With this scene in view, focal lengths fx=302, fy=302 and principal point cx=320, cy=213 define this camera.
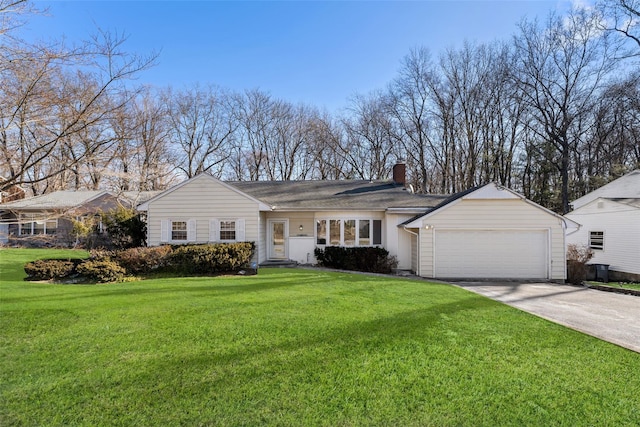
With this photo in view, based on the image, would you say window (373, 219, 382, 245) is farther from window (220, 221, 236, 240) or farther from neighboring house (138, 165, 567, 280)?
window (220, 221, 236, 240)

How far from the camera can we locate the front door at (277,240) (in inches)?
614

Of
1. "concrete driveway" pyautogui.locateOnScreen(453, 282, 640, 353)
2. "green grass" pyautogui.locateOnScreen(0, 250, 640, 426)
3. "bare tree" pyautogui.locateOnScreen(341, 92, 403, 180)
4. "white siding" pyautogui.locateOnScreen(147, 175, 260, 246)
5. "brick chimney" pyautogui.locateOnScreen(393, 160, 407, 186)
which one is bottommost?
"concrete driveway" pyautogui.locateOnScreen(453, 282, 640, 353)

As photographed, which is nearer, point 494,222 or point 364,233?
point 494,222

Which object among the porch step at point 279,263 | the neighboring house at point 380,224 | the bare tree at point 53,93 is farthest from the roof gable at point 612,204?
the bare tree at point 53,93

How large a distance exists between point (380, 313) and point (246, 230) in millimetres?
9445

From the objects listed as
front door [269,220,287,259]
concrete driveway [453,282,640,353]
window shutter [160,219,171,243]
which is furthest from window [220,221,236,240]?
concrete driveway [453,282,640,353]

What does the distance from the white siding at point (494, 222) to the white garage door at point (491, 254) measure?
22 cm

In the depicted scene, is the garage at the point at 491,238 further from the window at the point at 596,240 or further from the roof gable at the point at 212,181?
the window at the point at 596,240

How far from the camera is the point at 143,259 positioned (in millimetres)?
11602

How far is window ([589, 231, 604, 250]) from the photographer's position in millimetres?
16781

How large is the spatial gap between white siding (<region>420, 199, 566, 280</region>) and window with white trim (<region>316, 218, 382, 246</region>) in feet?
8.81

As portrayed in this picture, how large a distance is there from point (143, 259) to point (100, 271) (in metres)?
1.45

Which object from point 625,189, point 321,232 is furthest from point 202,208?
point 625,189

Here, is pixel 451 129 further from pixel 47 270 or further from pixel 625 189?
pixel 47 270
